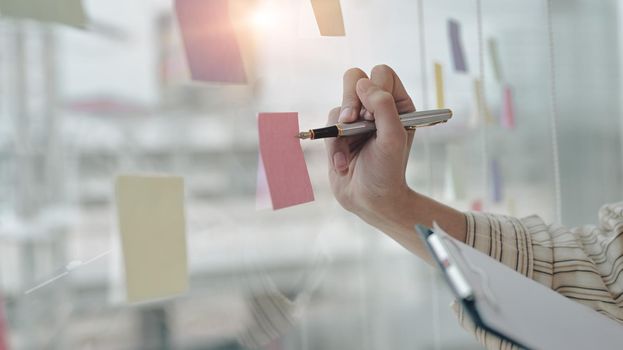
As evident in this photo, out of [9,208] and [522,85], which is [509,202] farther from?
[9,208]

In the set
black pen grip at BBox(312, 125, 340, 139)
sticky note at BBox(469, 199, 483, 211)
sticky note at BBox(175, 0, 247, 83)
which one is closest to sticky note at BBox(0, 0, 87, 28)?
sticky note at BBox(175, 0, 247, 83)

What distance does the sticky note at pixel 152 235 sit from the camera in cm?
34

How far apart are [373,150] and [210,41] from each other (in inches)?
5.9

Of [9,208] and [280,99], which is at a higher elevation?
[280,99]

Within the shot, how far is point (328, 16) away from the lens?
0.40m

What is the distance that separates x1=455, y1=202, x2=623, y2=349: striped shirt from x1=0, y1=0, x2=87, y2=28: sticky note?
327 millimetres

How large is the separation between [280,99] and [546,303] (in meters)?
1.03

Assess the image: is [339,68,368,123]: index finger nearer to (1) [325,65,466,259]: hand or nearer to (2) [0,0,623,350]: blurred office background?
(1) [325,65,466,259]: hand

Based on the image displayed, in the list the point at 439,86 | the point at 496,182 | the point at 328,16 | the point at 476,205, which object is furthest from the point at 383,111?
the point at 496,182

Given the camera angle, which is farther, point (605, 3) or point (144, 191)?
point (605, 3)

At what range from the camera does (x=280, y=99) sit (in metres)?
1.25

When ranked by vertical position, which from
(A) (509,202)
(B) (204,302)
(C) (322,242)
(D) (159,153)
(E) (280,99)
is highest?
(E) (280,99)

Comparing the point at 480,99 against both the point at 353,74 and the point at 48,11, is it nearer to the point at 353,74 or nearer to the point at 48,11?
the point at 353,74

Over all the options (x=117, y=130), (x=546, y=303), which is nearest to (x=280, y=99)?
(x=117, y=130)
